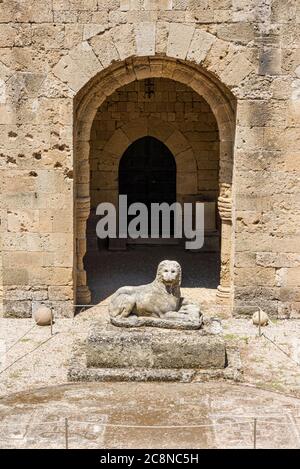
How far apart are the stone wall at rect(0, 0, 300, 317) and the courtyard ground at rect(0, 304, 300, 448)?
3.87 feet

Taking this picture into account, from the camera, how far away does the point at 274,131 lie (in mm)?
10047

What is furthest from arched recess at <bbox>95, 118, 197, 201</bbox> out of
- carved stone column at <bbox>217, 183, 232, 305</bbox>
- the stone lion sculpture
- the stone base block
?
the stone base block

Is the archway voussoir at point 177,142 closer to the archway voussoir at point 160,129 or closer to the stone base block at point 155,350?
the archway voussoir at point 160,129

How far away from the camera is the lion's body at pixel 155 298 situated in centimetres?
862

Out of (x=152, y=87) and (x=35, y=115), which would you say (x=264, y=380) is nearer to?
(x=35, y=115)

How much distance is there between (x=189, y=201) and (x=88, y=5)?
5.57m

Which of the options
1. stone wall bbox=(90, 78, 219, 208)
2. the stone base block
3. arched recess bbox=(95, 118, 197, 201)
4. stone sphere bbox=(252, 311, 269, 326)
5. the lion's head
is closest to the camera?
the stone base block

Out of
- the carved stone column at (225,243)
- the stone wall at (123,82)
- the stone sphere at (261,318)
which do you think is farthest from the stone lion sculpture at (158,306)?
the carved stone column at (225,243)

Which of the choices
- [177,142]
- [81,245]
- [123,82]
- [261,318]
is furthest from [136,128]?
[261,318]

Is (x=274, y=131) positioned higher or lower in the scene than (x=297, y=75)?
lower

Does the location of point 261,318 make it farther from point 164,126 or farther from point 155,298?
point 164,126

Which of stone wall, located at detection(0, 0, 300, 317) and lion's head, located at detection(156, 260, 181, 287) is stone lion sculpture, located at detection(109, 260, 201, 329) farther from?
stone wall, located at detection(0, 0, 300, 317)

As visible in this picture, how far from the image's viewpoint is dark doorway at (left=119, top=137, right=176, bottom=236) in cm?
1465
